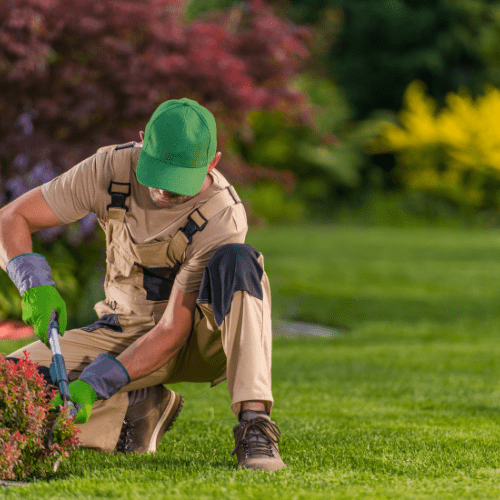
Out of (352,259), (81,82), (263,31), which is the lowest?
(352,259)

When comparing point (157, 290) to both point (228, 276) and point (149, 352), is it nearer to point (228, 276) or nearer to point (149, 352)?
point (149, 352)

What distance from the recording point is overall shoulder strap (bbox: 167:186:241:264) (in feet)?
10.0

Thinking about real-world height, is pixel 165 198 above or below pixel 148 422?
above

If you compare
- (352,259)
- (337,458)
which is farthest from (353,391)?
(352,259)

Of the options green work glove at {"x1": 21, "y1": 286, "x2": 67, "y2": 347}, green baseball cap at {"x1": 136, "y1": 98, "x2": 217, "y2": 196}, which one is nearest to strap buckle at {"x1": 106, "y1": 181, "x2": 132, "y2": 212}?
green baseball cap at {"x1": 136, "y1": 98, "x2": 217, "y2": 196}

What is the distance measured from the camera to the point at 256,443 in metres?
2.76

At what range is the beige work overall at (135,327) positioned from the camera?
10.0 ft

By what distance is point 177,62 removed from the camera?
6.70 metres

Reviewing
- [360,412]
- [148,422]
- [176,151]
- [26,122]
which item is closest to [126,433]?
[148,422]

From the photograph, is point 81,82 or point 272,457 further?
point 81,82

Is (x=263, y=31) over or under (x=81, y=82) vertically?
over

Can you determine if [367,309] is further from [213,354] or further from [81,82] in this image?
[213,354]

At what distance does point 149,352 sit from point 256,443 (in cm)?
56

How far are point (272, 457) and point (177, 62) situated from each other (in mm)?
4638
